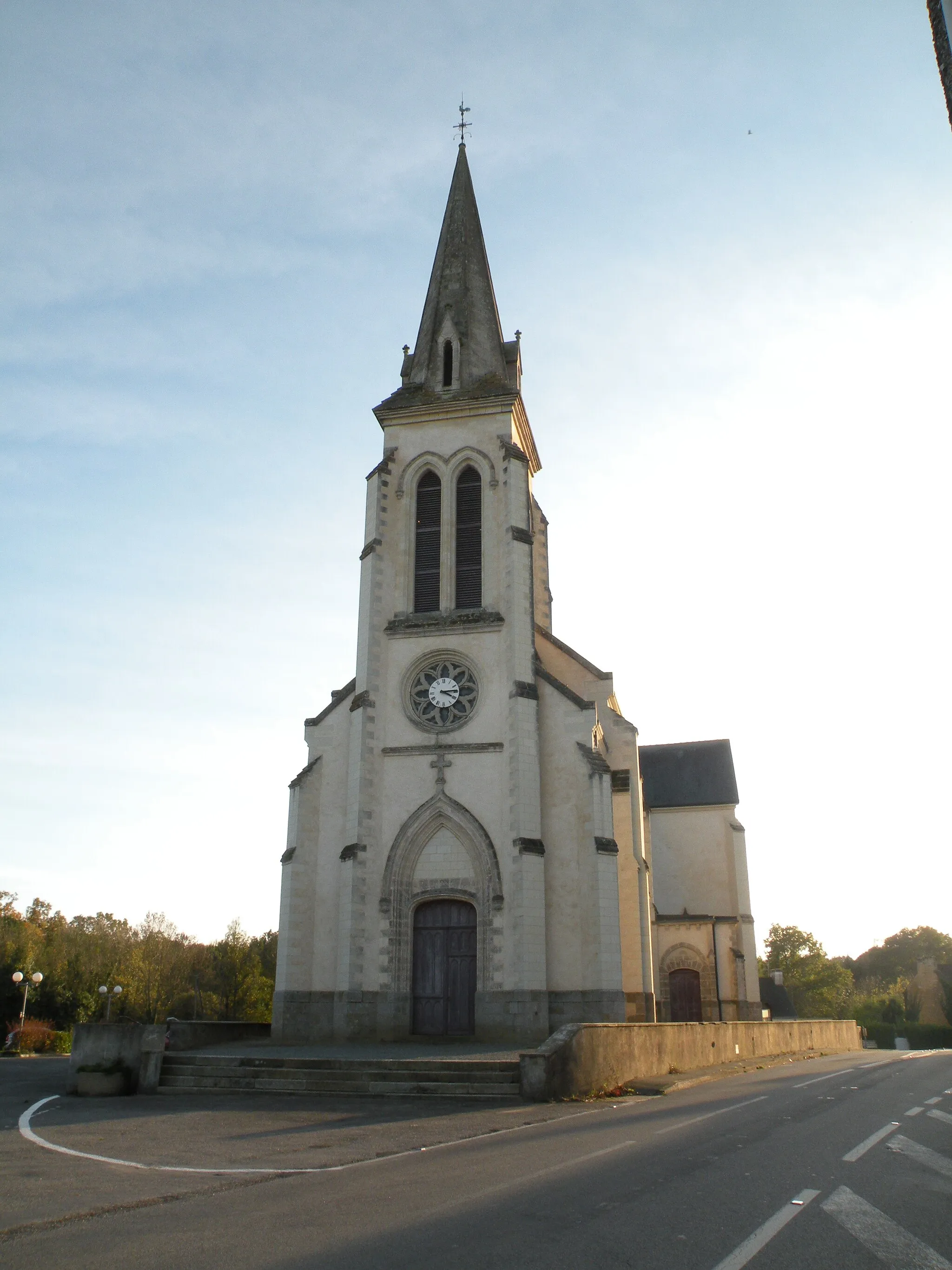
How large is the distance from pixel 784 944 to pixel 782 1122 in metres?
67.8

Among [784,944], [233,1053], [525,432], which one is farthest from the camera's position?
[784,944]

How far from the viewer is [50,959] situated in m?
49.3

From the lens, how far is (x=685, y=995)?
119 ft

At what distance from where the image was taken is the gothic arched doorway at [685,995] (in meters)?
35.8

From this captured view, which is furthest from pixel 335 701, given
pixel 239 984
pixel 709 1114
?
pixel 239 984

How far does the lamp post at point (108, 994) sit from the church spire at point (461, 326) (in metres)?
21.2

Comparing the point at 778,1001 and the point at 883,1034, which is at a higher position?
the point at 778,1001

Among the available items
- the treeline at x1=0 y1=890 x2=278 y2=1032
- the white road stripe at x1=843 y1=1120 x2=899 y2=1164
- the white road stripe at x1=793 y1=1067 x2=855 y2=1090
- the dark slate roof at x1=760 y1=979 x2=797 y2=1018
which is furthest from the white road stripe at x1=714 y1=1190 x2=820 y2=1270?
the dark slate roof at x1=760 y1=979 x2=797 y2=1018

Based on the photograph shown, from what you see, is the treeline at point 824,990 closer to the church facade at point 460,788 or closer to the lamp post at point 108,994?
the lamp post at point 108,994

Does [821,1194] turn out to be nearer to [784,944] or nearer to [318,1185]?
[318,1185]

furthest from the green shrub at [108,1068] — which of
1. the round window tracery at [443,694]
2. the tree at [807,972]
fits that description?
the tree at [807,972]

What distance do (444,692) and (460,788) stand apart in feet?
8.52

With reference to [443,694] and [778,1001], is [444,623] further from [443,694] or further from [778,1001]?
[778,1001]

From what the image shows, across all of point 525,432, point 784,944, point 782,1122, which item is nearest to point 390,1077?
point 782,1122
